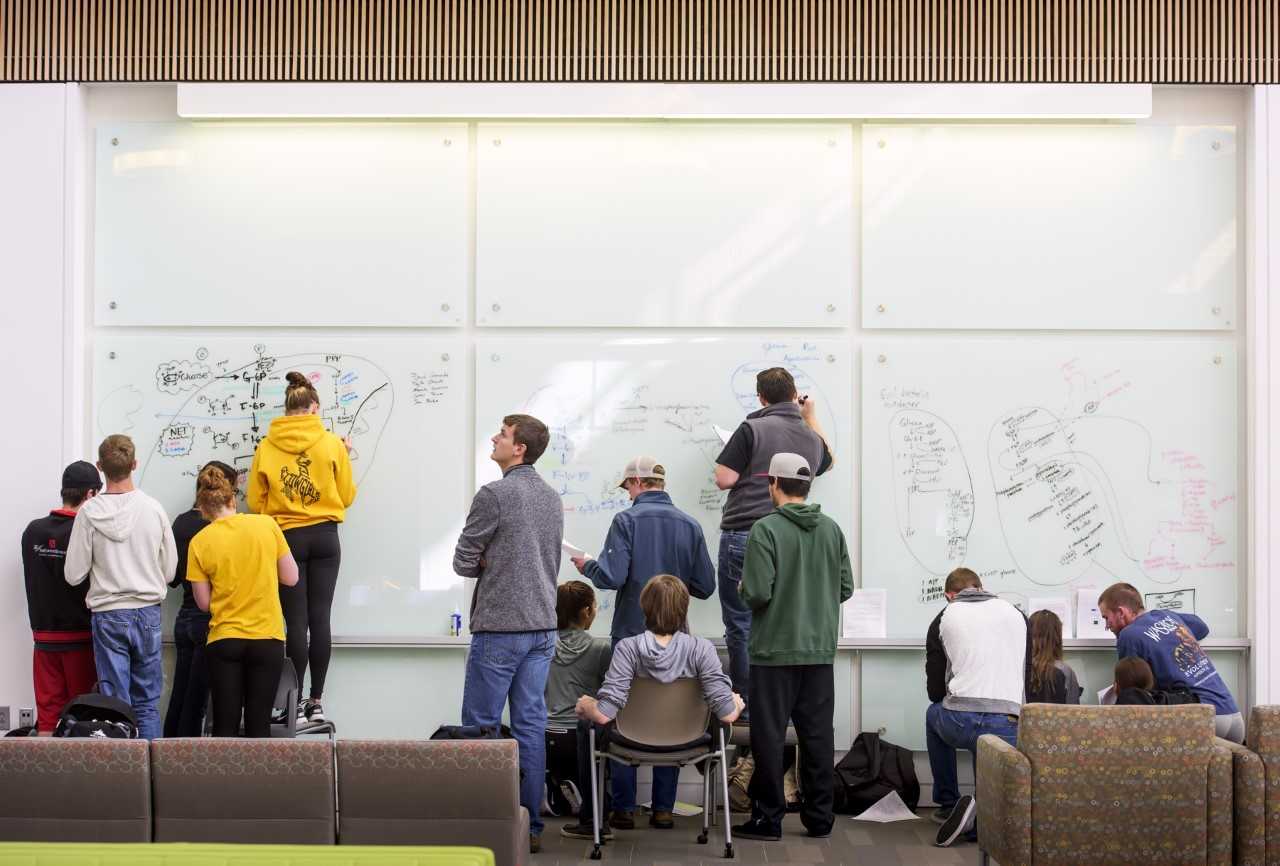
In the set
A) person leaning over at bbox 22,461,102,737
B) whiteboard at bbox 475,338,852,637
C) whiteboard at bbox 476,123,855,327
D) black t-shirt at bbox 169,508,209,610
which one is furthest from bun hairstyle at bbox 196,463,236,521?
whiteboard at bbox 476,123,855,327

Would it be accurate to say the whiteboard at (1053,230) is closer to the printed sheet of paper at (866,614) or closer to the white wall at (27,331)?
the printed sheet of paper at (866,614)

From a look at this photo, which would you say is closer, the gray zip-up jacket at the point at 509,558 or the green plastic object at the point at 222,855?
the green plastic object at the point at 222,855

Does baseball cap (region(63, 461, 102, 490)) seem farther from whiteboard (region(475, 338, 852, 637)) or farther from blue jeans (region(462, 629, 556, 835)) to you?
blue jeans (region(462, 629, 556, 835))

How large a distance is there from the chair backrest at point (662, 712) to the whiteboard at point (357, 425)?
147 centimetres

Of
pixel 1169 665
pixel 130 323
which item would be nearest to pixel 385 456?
pixel 130 323

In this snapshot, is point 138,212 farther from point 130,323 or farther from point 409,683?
point 409,683

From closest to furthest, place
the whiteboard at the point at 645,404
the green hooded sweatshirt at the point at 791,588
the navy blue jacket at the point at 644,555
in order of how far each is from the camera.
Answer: the green hooded sweatshirt at the point at 791,588
the navy blue jacket at the point at 644,555
the whiteboard at the point at 645,404

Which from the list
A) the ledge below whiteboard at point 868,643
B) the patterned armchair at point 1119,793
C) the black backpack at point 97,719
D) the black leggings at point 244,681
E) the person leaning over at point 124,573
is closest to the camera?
the patterned armchair at point 1119,793

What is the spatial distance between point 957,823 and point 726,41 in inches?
145

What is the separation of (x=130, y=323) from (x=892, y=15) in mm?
3929

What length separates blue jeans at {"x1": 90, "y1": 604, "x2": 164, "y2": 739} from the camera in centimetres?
598

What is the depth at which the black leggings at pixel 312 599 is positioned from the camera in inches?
251

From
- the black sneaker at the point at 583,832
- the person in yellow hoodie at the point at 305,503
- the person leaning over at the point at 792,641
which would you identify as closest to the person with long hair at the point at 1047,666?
the person leaning over at the point at 792,641

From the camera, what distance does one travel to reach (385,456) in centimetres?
662
